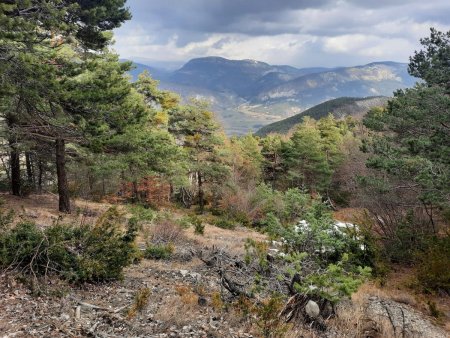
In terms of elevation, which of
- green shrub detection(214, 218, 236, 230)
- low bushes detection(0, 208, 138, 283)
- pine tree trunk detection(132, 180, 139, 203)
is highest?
low bushes detection(0, 208, 138, 283)

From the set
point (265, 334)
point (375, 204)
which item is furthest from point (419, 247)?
point (265, 334)

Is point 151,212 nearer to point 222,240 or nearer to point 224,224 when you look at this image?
point 222,240

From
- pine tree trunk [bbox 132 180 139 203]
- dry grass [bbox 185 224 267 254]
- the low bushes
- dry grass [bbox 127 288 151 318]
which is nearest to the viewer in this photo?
dry grass [bbox 127 288 151 318]

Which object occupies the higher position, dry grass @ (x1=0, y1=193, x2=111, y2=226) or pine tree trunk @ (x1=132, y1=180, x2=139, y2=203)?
dry grass @ (x1=0, y1=193, x2=111, y2=226)

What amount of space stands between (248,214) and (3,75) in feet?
70.3

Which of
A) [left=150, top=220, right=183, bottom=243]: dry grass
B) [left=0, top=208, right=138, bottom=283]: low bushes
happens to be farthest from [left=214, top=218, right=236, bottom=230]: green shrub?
[left=0, top=208, right=138, bottom=283]: low bushes

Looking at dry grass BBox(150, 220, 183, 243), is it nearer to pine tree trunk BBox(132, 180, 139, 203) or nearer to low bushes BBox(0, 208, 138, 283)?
low bushes BBox(0, 208, 138, 283)

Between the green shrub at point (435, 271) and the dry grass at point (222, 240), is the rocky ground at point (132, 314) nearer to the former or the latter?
the green shrub at point (435, 271)

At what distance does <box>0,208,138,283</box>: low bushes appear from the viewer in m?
5.68

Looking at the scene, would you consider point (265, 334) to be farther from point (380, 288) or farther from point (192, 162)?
point (192, 162)

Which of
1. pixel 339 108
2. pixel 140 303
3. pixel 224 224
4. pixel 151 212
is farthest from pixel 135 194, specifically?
pixel 339 108

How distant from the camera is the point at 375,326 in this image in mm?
6105

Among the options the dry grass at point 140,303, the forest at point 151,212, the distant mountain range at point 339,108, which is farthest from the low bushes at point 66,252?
the distant mountain range at point 339,108

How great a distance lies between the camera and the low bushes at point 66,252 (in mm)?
5680
